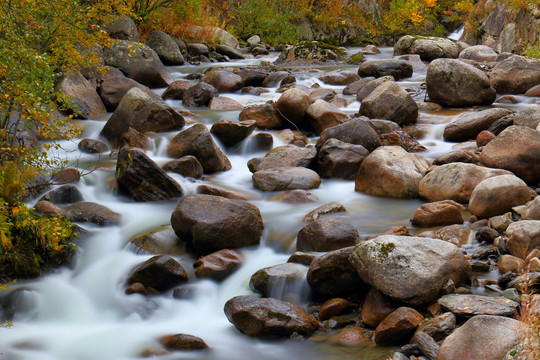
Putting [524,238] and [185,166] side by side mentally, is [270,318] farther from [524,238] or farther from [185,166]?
[185,166]

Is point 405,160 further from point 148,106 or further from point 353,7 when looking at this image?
point 353,7

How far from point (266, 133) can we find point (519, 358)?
7233 millimetres

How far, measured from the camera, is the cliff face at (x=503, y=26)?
15.5 metres

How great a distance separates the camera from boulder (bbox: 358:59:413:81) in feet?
46.7

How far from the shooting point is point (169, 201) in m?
7.17

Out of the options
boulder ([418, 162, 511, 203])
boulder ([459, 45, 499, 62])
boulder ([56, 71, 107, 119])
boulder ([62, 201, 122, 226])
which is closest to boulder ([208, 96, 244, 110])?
boulder ([56, 71, 107, 119])

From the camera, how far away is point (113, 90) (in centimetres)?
1099

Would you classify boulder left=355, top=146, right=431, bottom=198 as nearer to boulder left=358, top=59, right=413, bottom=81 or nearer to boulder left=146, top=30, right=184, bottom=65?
boulder left=358, top=59, right=413, bottom=81

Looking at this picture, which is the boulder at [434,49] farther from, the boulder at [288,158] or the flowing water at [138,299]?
the flowing water at [138,299]

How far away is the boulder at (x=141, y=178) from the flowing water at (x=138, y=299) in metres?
0.15

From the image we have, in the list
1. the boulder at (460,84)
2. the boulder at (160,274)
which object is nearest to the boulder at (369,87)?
the boulder at (460,84)

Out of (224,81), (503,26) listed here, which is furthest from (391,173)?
(503,26)

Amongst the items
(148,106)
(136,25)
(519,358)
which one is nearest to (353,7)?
(136,25)

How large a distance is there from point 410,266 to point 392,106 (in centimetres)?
628
